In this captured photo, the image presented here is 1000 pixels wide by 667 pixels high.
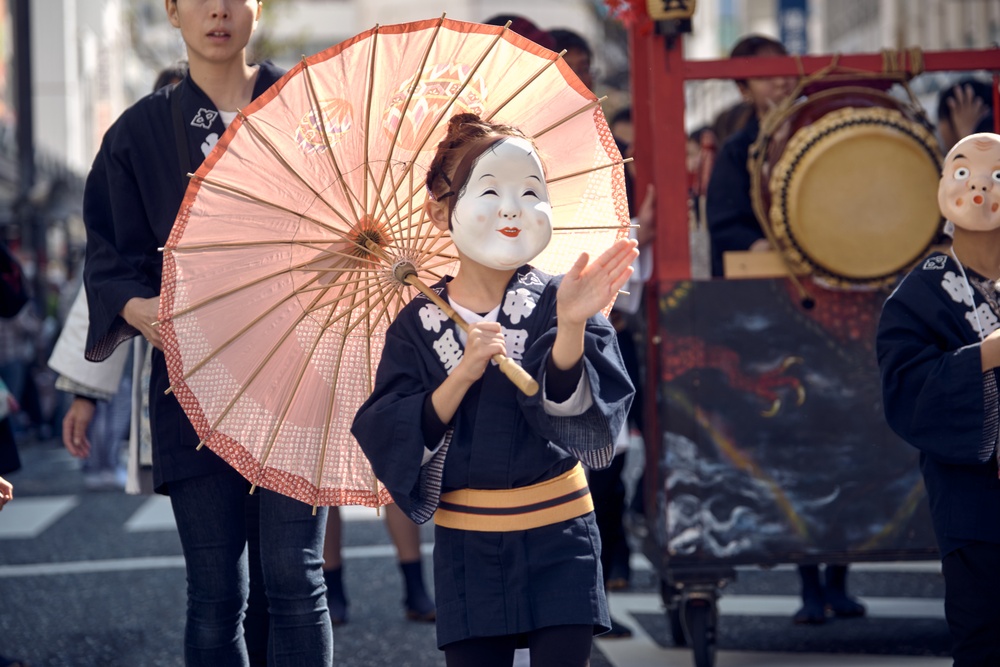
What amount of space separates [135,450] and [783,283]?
6.79 ft

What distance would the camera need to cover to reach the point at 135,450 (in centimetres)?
366

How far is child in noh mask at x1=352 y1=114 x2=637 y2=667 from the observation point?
273 centimetres

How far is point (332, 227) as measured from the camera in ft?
9.82

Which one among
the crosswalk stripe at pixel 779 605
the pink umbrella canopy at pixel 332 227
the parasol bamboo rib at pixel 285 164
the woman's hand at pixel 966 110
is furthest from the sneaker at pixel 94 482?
the parasol bamboo rib at pixel 285 164

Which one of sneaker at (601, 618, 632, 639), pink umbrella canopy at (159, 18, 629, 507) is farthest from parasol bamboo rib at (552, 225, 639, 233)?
sneaker at (601, 618, 632, 639)

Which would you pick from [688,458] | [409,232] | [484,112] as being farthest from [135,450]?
[688,458]

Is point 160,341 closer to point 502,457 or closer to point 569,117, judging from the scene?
point 502,457

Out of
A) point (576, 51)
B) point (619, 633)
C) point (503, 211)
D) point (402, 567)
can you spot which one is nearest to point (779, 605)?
point (619, 633)

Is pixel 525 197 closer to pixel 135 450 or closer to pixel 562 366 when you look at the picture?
pixel 562 366

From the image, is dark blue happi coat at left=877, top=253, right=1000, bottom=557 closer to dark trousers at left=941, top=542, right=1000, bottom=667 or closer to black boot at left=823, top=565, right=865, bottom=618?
dark trousers at left=941, top=542, right=1000, bottom=667

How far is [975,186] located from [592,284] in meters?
1.15

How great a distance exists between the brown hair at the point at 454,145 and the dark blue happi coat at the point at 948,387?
3.46ft

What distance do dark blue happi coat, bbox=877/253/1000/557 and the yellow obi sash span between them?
0.92 m

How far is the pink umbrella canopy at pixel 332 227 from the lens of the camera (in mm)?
2955
